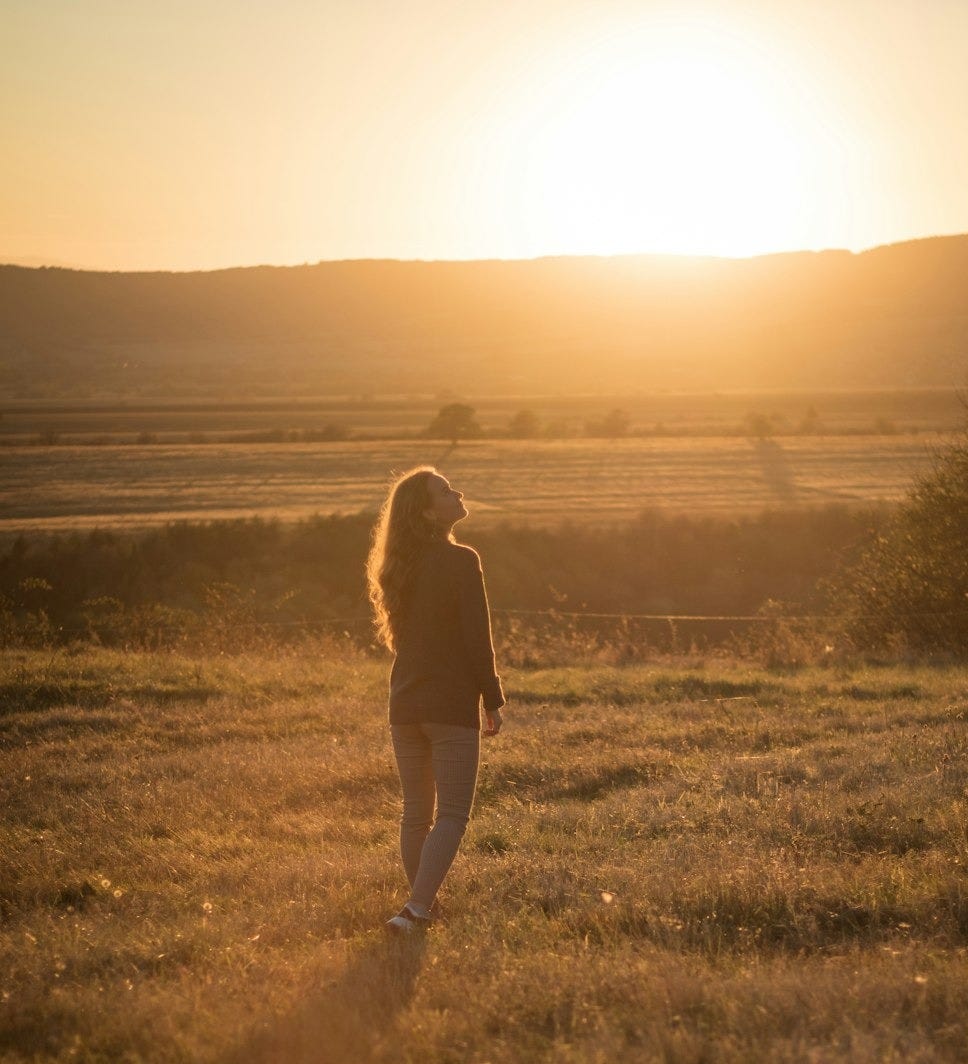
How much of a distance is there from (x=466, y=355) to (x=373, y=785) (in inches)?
5285

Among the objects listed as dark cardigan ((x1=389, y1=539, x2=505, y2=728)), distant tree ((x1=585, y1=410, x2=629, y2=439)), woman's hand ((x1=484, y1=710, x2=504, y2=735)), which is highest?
distant tree ((x1=585, y1=410, x2=629, y2=439))

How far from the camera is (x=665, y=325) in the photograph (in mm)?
133875

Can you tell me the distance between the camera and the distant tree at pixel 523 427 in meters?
69.4

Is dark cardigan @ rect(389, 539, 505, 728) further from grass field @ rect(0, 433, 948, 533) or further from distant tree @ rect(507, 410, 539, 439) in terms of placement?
distant tree @ rect(507, 410, 539, 439)

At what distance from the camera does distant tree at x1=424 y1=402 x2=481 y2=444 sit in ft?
218

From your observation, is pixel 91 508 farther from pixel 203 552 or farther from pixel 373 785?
pixel 373 785

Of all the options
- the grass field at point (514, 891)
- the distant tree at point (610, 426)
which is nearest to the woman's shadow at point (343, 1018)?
the grass field at point (514, 891)

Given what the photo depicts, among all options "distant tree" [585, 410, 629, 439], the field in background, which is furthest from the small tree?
"distant tree" [585, 410, 629, 439]

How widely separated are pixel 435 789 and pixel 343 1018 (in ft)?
4.62

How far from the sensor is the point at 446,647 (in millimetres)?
4902

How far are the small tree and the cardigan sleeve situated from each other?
464 inches

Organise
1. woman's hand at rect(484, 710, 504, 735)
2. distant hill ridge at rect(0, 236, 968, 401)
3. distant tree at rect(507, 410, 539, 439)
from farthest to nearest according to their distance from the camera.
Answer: distant hill ridge at rect(0, 236, 968, 401)
distant tree at rect(507, 410, 539, 439)
woman's hand at rect(484, 710, 504, 735)

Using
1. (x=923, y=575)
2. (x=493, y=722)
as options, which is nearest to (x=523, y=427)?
(x=923, y=575)

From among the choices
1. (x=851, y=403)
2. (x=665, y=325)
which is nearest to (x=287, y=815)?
(x=851, y=403)
